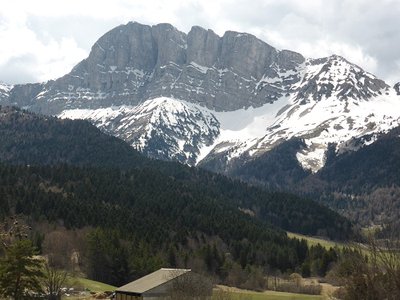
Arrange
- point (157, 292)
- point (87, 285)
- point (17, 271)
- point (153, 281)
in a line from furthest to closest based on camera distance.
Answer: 1. point (87, 285)
2. point (153, 281)
3. point (157, 292)
4. point (17, 271)

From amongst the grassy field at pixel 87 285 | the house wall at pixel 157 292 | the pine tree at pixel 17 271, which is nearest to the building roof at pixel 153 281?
the house wall at pixel 157 292

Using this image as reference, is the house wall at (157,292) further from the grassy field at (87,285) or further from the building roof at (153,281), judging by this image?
the grassy field at (87,285)

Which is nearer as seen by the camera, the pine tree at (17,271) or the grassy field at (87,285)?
the pine tree at (17,271)

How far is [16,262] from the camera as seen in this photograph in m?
65.2

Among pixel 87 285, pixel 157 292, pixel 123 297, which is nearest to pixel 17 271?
pixel 157 292

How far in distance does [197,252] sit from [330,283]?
41669 mm

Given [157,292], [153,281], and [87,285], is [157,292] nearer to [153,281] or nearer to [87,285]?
[153,281]

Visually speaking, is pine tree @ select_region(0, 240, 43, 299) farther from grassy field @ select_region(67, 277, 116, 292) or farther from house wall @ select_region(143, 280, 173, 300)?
grassy field @ select_region(67, 277, 116, 292)

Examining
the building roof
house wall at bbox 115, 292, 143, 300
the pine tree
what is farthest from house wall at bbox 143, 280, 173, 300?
the pine tree

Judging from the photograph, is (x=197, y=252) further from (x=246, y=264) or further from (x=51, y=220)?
(x=51, y=220)

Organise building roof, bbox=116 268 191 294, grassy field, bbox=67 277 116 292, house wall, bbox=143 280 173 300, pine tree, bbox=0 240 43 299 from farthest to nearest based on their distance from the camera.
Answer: grassy field, bbox=67 277 116 292, building roof, bbox=116 268 191 294, house wall, bbox=143 280 173 300, pine tree, bbox=0 240 43 299

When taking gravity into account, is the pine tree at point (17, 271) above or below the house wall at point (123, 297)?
above

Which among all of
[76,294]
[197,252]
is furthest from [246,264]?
[76,294]

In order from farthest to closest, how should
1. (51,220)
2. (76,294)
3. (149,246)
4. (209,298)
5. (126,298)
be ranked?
(51,220), (149,246), (76,294), (126,298), (209,298)
